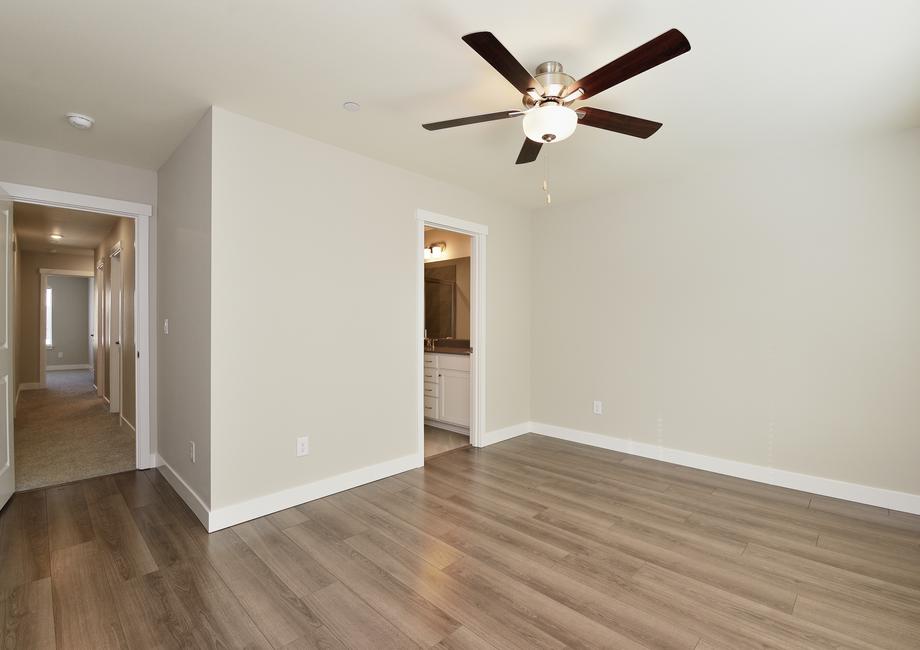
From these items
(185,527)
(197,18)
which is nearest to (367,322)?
(185,527)

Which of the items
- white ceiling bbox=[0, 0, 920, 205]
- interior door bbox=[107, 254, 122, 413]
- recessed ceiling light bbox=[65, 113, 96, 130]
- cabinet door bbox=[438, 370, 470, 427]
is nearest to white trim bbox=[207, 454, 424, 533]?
cabinet door bbox=[438, 370, 470, 427]

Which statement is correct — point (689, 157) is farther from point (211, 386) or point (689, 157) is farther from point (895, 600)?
point (211, 386)

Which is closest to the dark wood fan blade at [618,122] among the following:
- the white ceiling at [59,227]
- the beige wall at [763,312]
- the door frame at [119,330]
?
the beige wall at [763,312]

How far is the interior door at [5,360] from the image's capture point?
286cm

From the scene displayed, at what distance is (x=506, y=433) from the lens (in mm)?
4578

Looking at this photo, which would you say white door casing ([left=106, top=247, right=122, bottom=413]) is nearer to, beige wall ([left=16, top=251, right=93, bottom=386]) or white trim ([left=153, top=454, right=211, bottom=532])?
white trim ([left=153, top=454, right=211, bottom=532])

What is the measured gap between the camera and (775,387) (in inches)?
130

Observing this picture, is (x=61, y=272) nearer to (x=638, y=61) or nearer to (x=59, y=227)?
(x=59, y=227)

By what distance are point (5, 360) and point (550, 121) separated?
381cm

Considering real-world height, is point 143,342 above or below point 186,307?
below

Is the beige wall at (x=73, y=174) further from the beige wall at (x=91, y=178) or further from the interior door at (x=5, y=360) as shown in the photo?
the interior door at (x=5, y=360)

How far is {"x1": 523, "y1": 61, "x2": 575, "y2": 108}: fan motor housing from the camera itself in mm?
A: 2061

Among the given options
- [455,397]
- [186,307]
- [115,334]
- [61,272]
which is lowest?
[455,397]

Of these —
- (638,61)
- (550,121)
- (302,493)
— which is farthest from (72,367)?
(638,61)
